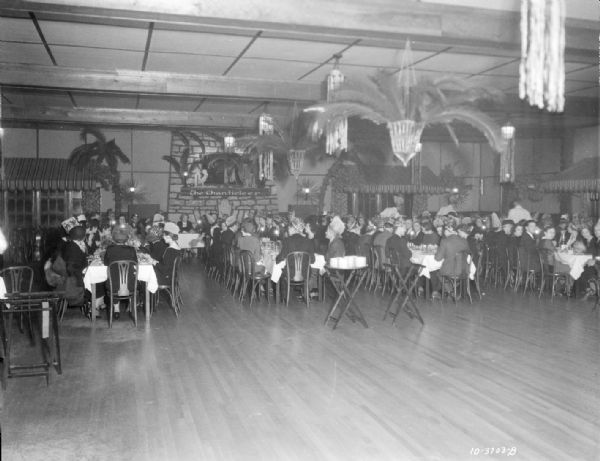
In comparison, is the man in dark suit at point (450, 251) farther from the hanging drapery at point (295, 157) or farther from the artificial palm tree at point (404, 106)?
the hanging drapery at point (295, 157)

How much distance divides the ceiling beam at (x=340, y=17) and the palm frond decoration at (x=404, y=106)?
72 cm

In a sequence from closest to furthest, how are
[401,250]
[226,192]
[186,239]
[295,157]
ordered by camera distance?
[401,250], [295,157], [186,239], [226,192]

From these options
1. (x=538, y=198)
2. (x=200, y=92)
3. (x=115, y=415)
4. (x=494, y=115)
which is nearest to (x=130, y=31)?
(x=200, y=92)

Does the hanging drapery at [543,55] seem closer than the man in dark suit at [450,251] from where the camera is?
Yes

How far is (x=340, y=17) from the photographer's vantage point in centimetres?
545

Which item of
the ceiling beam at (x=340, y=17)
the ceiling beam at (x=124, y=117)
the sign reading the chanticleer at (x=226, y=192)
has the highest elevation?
the ceiling beam at (x=124, y=117)

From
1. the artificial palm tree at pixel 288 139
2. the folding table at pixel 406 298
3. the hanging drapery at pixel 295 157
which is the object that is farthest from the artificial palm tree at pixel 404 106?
the artificial palm tree at pixel 288 139

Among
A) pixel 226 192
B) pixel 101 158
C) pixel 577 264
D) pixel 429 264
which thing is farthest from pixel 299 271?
pixel 101 158

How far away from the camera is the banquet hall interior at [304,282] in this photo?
3.88 metres

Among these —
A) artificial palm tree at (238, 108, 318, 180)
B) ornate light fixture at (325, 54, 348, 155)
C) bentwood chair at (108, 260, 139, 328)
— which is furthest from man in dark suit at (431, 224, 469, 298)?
bentwood chair at (108, 260, 139, 328)

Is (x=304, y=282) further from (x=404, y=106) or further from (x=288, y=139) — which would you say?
(x=288, y=139)

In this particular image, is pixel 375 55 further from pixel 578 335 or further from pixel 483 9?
pixel 578 335

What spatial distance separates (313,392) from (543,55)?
2.99 m

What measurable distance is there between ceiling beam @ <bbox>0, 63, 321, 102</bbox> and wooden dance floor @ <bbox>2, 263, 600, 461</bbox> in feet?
12.2
